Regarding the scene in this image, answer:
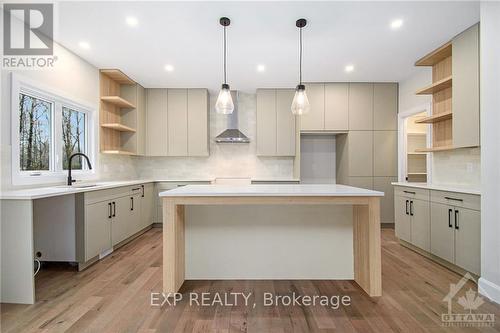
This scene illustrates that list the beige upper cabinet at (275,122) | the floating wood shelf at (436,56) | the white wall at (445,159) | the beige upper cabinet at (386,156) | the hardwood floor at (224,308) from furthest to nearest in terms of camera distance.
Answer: the beige upper cabinet at (275,122)
the beige upper cabinet at (386,156)
the floating wood shelf at (436,56)
the white wall at (445,159)
the hardwood floor at (224,308)

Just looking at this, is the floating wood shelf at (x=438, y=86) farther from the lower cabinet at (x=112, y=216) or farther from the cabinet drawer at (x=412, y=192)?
the lower cabinet at (x=112, y=216)

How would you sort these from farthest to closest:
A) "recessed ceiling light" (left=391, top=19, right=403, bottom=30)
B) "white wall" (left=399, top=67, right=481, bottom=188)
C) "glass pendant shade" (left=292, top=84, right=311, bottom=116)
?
"white wall" (left=399, top=67, right=481, bottom=188)
"recessed ceiling light" (left=391, top=19, right=403, bottom=30)
"glass pendant shade" (left=292, top=84, right=311, bottom=116)

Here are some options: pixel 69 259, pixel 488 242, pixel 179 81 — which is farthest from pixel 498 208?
pixel 179 81

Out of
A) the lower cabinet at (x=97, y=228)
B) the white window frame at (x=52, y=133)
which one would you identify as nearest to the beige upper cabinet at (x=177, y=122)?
the white window frame at (x=52, y=133)

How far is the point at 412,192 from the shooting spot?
3260mm

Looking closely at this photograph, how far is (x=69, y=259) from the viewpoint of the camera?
269 cm

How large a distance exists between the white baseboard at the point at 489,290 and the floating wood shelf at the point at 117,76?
5.17m

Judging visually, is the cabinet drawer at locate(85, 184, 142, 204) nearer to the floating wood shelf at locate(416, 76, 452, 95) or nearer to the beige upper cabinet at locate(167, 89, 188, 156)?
the beige upper cabinet at locate(167, 89, 188, 156)

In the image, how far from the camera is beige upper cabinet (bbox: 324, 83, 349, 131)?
4512 millimetres

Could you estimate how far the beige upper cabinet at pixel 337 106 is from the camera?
451 cm

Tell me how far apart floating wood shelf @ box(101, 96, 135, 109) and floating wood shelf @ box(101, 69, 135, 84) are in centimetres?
34

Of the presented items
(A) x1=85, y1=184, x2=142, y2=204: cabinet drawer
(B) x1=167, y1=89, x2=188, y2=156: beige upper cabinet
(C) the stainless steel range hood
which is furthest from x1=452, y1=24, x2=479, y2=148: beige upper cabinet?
(A) x1=85, y1=184, x2=142, y2=204: cabinet drawer

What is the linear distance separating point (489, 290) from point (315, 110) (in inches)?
131

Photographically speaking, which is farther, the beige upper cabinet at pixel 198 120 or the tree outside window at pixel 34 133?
the beige upper cabinet at pixel 198 120
